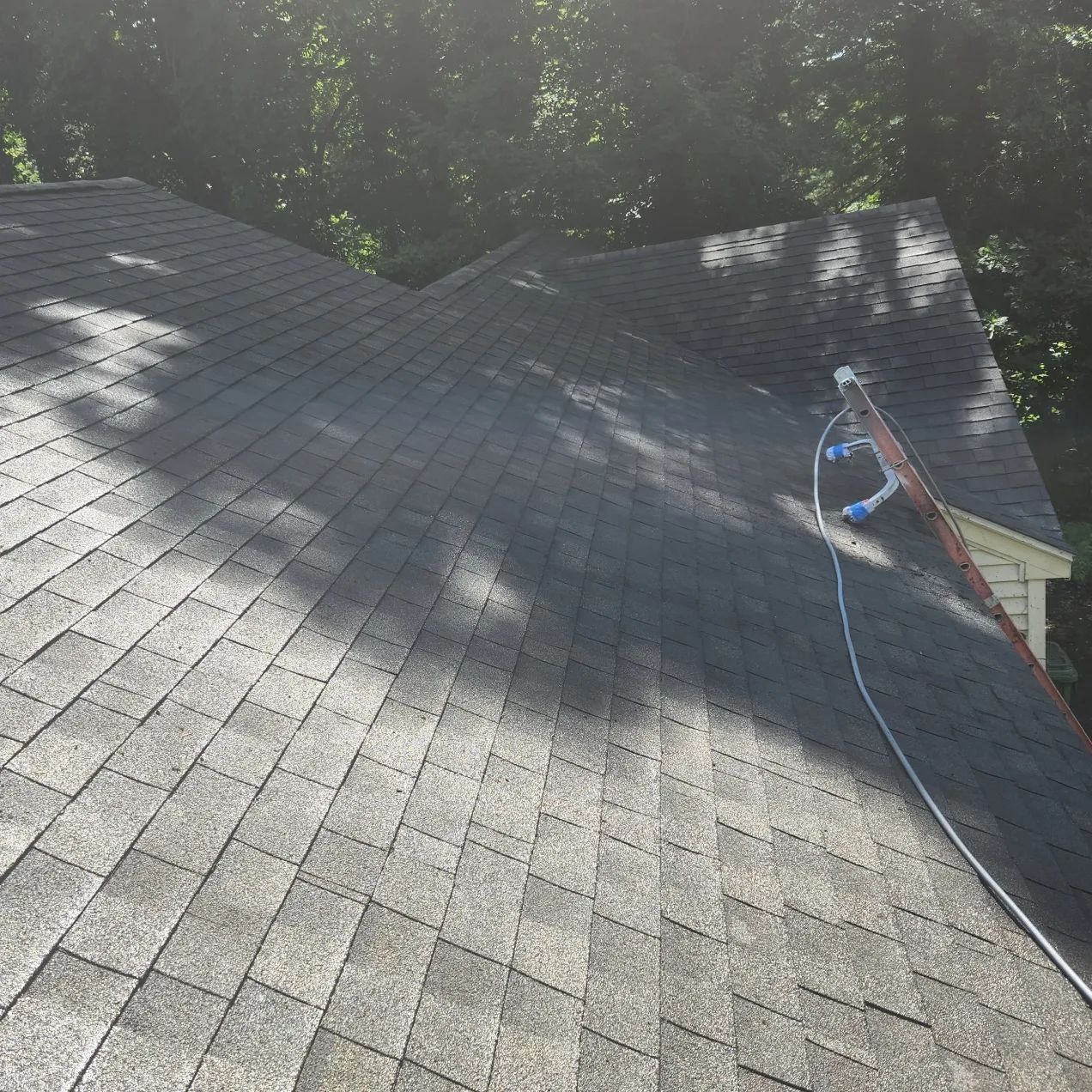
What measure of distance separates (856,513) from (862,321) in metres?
5.86

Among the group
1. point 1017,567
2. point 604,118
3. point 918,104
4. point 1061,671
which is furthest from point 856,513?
point 918,104

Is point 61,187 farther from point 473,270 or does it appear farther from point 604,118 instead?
point 604,118

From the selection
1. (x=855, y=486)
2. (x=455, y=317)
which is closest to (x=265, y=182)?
(x=455, y=317)

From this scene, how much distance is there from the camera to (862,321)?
1200cm

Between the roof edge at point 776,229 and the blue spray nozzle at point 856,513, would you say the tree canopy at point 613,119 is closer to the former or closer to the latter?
the roof edge at point 776,229

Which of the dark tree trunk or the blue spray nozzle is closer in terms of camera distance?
the blue spray nozzle

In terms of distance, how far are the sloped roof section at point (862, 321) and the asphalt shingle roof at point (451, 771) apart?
437cm

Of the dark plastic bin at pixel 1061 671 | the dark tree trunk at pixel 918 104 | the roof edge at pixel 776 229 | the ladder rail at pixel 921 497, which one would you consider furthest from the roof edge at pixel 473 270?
the dark tree trunk at pixel 918 104

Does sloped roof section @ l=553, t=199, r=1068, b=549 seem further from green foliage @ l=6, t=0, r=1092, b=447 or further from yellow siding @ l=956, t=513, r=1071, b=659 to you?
green foliage @ l=6, t=0, r=1092, b=447

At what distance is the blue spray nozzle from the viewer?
7.07 m

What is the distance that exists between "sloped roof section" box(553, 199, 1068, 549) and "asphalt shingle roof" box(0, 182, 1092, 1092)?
14.3 feet

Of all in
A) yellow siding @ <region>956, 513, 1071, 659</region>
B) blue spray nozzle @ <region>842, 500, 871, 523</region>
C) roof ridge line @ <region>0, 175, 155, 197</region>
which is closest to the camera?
blue spray nozzle @ <region>842, 500, 871, 523</region>

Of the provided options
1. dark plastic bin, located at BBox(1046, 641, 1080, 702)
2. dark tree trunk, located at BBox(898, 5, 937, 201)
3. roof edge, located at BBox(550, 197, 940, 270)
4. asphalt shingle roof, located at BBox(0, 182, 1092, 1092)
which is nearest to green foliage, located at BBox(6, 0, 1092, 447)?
dark tree trunk, located at BBox(898, 5, 937, 201)

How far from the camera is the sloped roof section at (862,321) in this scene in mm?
10188
